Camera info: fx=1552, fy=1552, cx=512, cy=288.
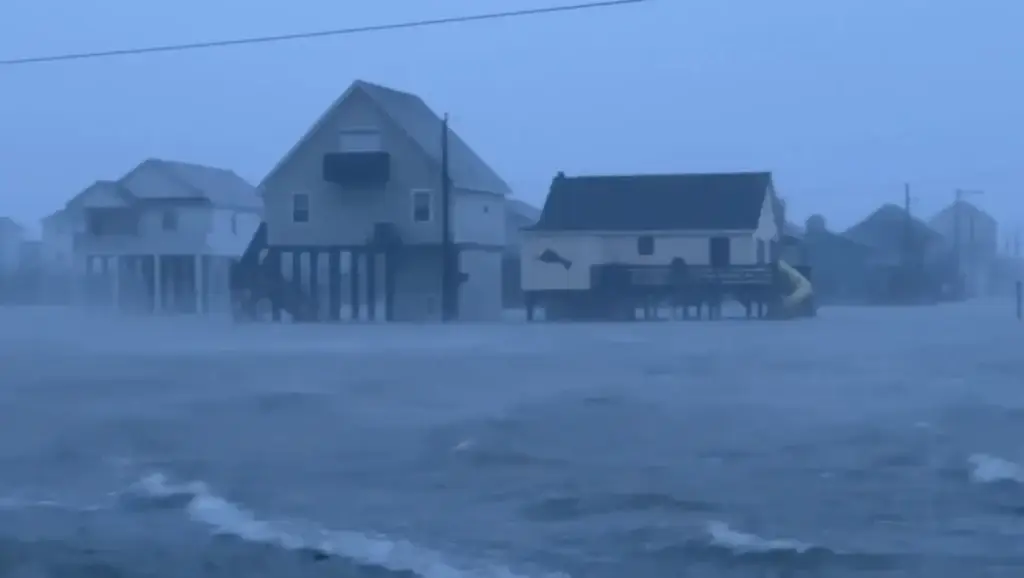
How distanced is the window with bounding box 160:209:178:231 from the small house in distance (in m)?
15.5

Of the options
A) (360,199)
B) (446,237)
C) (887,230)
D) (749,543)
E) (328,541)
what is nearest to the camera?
(749,543)

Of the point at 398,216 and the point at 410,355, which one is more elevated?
the point at 398,216

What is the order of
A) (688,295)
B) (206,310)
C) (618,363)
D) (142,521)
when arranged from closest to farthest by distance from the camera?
(142,521)
(618,363)
(688,295)
(206,310)

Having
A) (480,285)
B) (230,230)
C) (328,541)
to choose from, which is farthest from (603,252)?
(328,541)

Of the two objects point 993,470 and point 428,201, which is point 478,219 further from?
point 993,470

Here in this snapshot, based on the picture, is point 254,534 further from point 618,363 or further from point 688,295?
point 688,295

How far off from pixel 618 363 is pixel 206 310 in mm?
30356

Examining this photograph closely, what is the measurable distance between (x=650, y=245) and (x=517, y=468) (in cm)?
2665

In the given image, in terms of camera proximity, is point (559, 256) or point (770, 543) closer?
point (770, 543)

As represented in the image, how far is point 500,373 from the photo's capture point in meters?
22.3

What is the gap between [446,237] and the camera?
4278 centimetres

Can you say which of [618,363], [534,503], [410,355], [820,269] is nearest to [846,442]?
[534,503]

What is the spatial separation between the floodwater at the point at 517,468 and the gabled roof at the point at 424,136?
20347 millimetres

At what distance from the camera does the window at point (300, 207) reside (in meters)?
46.0
